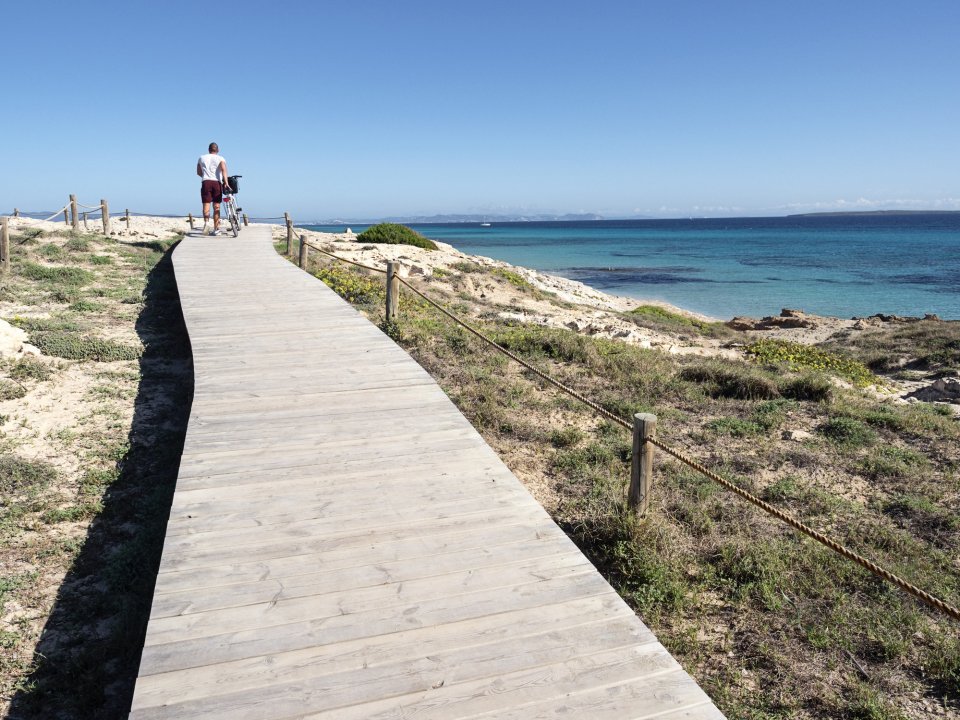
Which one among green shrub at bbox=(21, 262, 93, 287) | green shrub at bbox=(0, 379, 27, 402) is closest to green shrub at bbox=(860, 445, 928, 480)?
green shrub at bbox=(0, 379, 27, 402)

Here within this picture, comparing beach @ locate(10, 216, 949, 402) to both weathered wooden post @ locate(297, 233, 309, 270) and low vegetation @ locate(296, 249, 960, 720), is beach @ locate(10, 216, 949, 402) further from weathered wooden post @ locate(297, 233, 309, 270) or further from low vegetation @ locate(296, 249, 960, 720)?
low vegetation @ locate(296, 249, 960, 720)

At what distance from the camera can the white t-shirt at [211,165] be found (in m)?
15.7

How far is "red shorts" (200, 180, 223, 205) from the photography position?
16.1m

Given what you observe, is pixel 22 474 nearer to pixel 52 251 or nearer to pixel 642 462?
pixel 642 462

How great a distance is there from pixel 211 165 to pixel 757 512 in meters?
14.9

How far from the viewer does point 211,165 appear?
1577 centimetres

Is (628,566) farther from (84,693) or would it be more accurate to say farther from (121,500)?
(121,500)

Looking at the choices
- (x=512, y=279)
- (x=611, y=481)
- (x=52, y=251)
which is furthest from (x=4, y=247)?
(x=611, y=481)

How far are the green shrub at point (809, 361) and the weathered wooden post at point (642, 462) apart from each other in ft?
27.0

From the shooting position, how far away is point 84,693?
350 cm

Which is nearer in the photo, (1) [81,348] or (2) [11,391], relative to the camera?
(2) [11,391]

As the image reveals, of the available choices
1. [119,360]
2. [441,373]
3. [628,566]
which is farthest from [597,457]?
[119,360]

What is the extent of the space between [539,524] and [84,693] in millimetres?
2736

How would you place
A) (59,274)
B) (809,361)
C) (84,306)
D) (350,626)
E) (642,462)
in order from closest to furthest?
1. (350,626)
2. (642,462)
3. (84,306)
4. (809,361)
5. (59,274)
